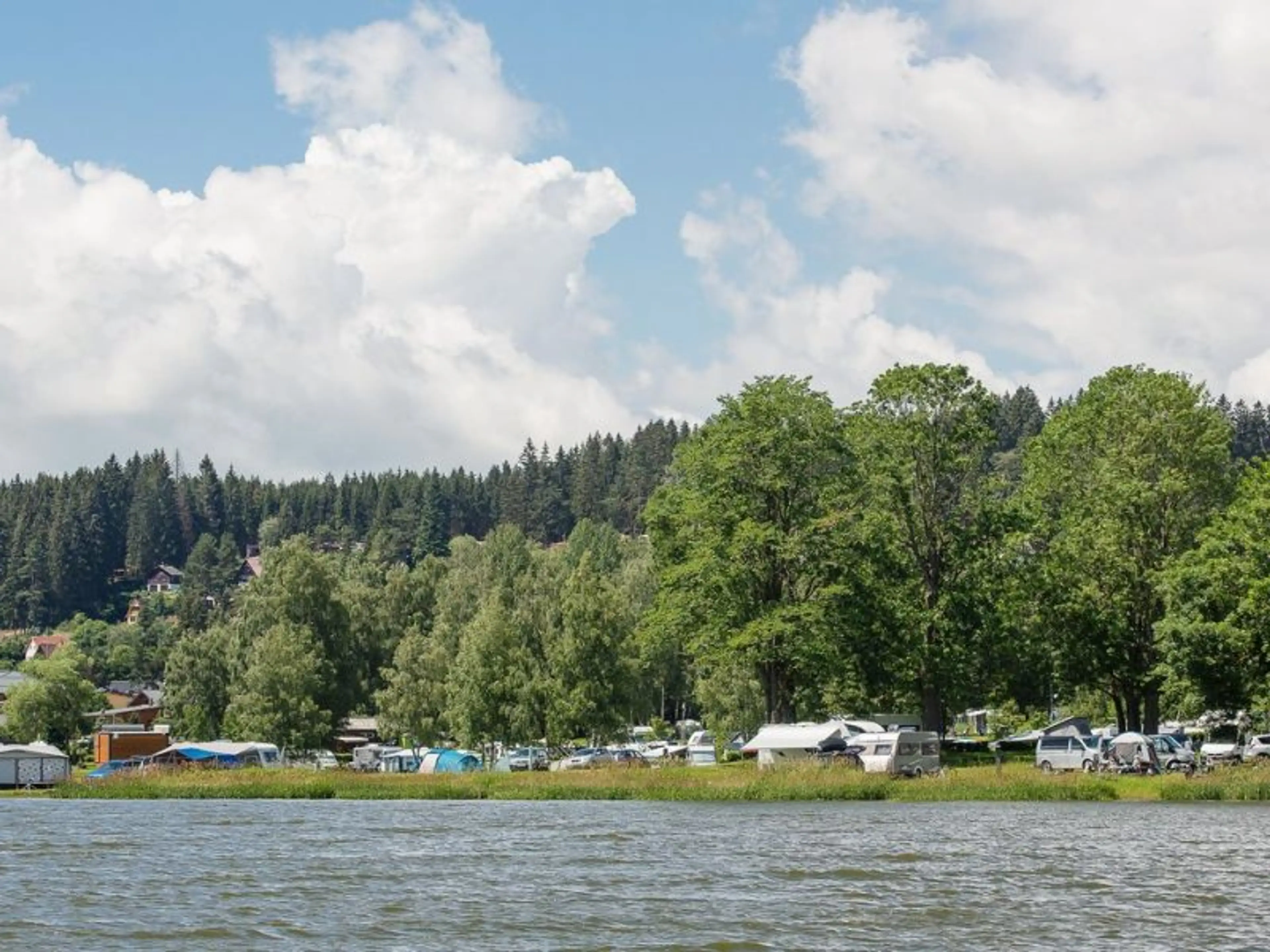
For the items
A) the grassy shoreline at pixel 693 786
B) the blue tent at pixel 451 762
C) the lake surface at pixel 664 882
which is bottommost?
the lake surface at pixel 664 882

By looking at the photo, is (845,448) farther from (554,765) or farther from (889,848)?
(889,848)

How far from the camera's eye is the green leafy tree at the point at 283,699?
368 feet

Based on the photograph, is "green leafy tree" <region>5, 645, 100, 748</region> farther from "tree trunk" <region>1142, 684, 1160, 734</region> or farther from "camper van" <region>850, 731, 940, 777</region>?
"tree trunk" <region>1142, 684, 1160, 734</region>

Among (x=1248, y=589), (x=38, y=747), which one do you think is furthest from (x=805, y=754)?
(x=38, y=747)

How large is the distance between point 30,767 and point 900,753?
53.4m

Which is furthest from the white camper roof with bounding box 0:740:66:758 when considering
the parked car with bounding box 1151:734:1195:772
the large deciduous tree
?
the parked car with bounding box 1151:734:1195:772

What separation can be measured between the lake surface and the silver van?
15676 mm

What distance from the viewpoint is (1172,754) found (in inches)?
2968

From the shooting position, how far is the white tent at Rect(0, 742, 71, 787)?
99.8 meters

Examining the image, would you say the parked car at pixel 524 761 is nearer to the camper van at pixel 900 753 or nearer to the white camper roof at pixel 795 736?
the white camper roof at pixel 795 736

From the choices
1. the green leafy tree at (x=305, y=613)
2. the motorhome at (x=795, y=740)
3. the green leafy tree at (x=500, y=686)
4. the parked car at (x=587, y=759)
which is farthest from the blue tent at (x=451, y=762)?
the motorhome at (x=795, y=740)

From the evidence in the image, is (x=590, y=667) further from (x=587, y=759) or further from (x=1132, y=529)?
(x=1132, y=529)

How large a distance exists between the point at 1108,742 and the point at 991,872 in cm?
4086

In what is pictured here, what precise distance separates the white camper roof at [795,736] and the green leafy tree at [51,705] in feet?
256
